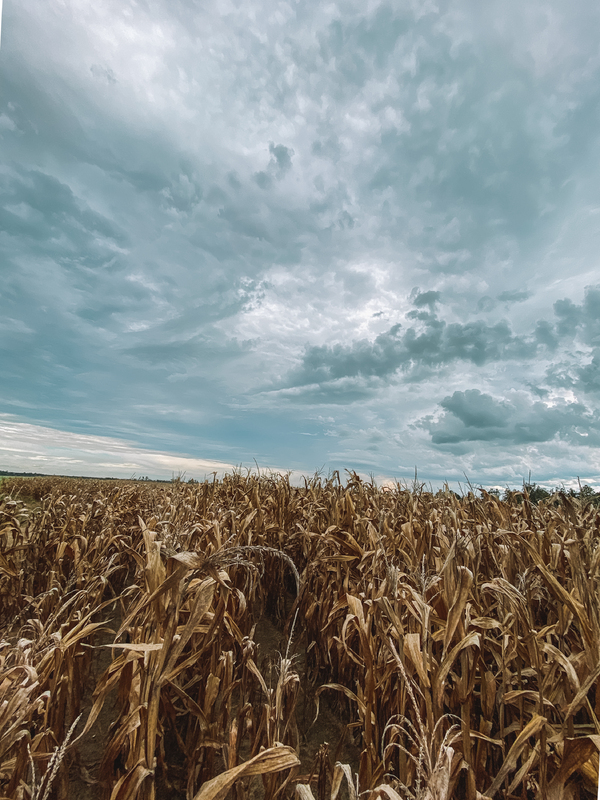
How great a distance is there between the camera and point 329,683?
3.17 m

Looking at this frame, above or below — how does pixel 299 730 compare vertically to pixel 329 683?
below

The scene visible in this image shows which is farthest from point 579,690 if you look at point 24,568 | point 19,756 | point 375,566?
point 24,568

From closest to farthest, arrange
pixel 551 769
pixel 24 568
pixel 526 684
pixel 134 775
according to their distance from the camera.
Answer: pixel 134 775 < pixel 551 769 < pixel 526 684 < pixel 24 568

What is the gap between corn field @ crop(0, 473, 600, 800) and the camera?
190cm

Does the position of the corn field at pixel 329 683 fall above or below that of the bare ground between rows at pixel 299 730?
above

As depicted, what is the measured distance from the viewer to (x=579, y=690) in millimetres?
1992

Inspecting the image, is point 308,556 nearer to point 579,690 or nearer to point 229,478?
point 579,690

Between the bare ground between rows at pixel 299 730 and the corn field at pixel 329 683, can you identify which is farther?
the bare ground between rows at pixel 299 730

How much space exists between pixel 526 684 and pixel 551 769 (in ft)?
2.06

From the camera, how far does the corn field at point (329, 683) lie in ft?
6.25

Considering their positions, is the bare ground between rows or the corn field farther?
the bare ground between rows

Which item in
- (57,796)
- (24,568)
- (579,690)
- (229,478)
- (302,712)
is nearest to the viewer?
(579,690)

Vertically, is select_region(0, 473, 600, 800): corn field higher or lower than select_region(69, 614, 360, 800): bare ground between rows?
higher

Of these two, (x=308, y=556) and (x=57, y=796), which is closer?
(x=57, y=796)
